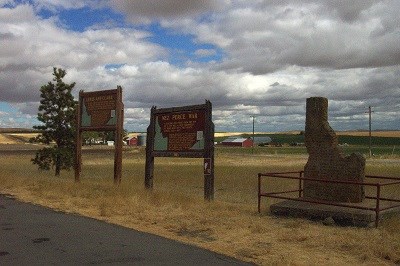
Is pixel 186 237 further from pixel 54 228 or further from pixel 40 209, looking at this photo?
pixel 40 209

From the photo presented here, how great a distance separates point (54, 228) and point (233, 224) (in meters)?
3.52

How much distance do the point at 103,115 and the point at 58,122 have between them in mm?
7818

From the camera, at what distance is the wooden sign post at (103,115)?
18.4m

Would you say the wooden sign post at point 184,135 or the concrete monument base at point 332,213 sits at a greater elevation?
the wooden sign post at point 184,135

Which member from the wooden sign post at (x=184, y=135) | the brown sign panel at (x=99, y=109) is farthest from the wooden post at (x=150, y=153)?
the brown sign panel at (x=99, y=109)

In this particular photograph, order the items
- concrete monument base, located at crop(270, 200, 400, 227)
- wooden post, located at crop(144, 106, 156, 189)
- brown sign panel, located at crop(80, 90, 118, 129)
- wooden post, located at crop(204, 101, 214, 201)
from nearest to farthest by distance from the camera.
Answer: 1. concrete monument base, located at crop(270, 200, 400, 227)
2. wooden post, located at crop(204, 101, 214, 201)
3. wooden post, located at crop(144, 106, 156, 189)
4. brown sign panel, located at crop(80, 90, 118, 129)

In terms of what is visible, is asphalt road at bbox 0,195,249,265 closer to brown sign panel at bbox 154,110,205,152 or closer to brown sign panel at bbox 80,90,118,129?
brown sign panel at bbox 154,110,205,152

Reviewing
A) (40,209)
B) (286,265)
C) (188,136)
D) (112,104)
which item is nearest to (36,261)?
(286,265)

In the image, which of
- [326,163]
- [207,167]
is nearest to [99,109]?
[207,167]

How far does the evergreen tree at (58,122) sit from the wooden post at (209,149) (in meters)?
13.1

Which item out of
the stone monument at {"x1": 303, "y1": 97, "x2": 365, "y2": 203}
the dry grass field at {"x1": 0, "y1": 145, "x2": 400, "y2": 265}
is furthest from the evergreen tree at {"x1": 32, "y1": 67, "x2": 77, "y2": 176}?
the stone monument at {"x1": 303, "y1": 97, "x2": 365, "y2": 203}

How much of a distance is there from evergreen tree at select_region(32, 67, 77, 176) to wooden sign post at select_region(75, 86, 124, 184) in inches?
219

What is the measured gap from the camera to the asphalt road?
667cm

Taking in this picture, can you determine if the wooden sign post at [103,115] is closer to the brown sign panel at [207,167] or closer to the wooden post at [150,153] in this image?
the wooden post at [150,153]
